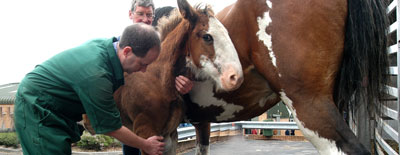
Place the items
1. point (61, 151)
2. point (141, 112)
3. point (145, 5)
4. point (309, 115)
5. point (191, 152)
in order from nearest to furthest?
point (61, 151) → point (309, 115) → point (141, 112) → point (145, 5) → point (191, 152)

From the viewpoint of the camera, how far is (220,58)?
8.66 ft

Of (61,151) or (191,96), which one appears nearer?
(61,151)

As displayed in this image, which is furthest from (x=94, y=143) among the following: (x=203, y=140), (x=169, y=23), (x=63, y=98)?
Result: (x=63, y=98)

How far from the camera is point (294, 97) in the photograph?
2502 mm

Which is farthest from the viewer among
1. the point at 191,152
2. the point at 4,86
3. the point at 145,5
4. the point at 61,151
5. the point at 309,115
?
the point at 4,86

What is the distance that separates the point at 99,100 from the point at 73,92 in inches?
8.2

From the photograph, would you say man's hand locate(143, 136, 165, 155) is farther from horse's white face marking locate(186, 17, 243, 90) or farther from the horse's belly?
the horse's belly

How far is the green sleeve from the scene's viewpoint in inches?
74.2

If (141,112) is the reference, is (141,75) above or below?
above

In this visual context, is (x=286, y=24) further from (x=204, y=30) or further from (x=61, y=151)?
(x=61, y=151)

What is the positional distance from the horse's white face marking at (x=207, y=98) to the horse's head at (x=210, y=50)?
126 mm

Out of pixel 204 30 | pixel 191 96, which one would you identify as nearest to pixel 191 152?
pixel 191 96

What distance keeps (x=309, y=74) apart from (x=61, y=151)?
1.84 m

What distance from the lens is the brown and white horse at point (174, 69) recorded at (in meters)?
2.69
